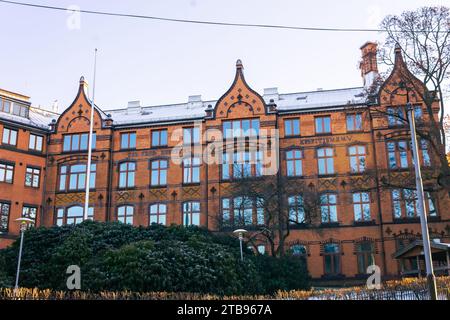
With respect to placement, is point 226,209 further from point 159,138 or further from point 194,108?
point 194,108

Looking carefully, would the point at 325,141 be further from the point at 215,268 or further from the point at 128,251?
the point at 128,251

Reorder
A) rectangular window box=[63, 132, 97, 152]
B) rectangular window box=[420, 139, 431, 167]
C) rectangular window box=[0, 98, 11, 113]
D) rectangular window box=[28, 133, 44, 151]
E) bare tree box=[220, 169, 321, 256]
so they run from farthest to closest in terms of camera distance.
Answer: rectangular window box=[63, 132, 97, 152] → rectangular window box=[0, 98, 11, 113] → rectangular window box=[28, 133, 44, 151] → rectangular window box=[420, 139, 431, 167] → bare tree box=[220, 169, 321, 256]

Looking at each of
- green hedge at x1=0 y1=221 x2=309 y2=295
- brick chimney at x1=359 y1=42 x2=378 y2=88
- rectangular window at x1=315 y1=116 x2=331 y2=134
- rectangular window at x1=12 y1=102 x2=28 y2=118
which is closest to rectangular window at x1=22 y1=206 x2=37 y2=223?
rectangular window at x1=12 y1=102 x2=28 y2=118

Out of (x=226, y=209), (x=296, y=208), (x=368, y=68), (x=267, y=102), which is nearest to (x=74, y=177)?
(x=226, y=209)

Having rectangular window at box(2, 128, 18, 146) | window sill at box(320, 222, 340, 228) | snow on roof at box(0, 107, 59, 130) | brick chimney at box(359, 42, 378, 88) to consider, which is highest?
brick chimney at box(359, 42, 378, 88)

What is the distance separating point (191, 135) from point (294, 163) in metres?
9.67

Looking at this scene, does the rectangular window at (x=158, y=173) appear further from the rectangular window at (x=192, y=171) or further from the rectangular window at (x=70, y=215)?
the rectangular window at (x=70, y=215)

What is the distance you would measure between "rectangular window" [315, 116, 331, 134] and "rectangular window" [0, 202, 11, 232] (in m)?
27.5

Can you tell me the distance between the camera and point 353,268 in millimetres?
37469

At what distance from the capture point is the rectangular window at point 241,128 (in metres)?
41.2

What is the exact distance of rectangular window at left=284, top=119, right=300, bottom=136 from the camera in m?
41.4

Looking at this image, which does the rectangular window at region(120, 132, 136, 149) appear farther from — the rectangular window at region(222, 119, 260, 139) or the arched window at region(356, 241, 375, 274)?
the arched window at region(356, 241, 375, 274)

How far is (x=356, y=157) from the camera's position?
39844 millimetres

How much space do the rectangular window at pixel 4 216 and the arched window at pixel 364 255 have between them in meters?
29.3
